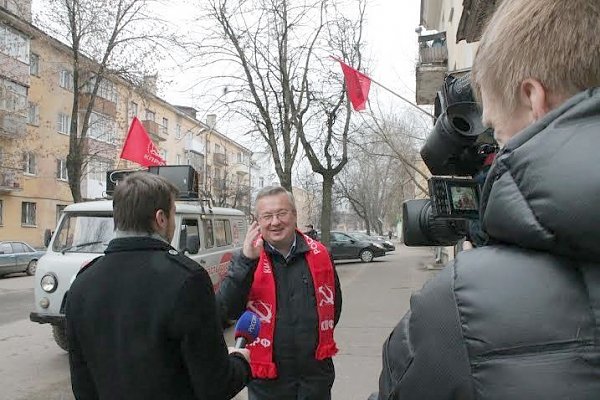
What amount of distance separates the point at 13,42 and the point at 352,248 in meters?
17.8

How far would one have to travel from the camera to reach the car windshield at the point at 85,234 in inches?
275

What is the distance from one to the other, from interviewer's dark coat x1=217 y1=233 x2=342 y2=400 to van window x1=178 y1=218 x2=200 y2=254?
200 inches

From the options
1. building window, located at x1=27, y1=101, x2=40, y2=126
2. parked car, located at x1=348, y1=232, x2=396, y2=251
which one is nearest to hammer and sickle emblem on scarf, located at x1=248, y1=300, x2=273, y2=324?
parked car, located at x1=348, y1=232, x2=396, y2=251

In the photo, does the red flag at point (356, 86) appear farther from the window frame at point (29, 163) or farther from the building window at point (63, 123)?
the building window at point (63, 123)

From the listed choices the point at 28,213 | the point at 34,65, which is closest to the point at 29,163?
the point at 28,213

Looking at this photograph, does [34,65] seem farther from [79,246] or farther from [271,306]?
[271,306]

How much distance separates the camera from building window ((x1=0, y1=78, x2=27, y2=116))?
22.8 meters

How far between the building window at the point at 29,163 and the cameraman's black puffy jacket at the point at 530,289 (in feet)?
103

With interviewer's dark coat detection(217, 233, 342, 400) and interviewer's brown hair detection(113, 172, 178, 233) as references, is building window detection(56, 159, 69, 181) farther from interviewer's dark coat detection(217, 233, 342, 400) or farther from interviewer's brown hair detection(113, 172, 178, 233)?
interviewer's brown hair detection(113, 172, 178, 233)

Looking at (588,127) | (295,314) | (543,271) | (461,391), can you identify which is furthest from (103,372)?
(588,127)

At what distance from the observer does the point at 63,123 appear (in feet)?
100

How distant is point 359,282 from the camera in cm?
1545

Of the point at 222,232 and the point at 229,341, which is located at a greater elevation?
the point at 222,232

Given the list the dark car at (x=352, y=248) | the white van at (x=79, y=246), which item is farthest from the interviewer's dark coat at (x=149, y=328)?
the dark car at (x=352, y=248)
